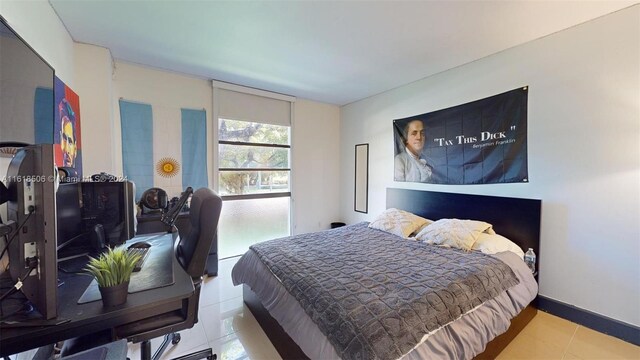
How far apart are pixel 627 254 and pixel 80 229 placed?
162 inches

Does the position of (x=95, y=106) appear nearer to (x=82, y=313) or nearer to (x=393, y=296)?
(x=82, y=313)

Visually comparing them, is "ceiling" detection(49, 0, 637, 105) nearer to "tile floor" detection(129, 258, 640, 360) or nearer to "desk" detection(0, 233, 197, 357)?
"desk" detection(0, 233, 197, 357)

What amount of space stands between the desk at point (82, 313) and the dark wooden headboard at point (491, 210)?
288cm

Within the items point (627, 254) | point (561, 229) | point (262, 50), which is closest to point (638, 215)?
point (627, 254)

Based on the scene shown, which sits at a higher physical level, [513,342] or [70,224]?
[70,224]

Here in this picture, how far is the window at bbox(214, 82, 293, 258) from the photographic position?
11.6 ft

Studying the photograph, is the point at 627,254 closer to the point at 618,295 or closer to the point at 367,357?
the point at 618,295

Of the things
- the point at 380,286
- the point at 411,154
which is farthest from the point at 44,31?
the point at 411,154

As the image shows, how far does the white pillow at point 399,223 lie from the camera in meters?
2.90

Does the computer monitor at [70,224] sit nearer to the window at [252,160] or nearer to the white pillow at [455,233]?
the window at [252,160]

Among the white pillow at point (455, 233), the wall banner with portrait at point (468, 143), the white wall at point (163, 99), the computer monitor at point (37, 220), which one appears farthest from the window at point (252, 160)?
the computer monitor at point (37, 220)

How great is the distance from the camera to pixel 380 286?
1601 millimetres

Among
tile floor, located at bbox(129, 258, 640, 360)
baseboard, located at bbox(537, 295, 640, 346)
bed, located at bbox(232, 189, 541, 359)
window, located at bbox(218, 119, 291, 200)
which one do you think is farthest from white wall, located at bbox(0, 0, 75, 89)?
baseboard, located at bbox(537, 295, 640, 346)

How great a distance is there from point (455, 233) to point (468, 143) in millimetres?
1118
